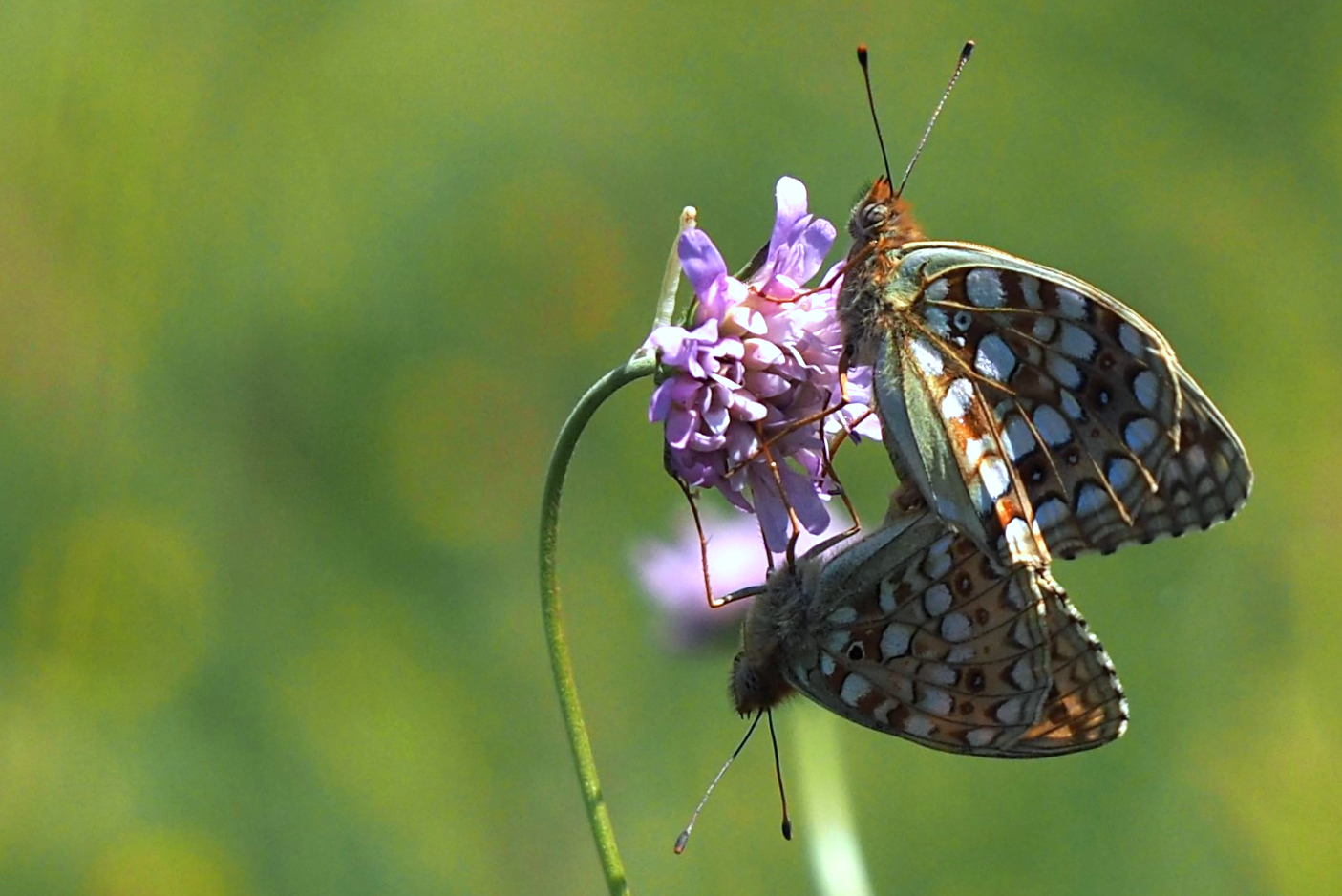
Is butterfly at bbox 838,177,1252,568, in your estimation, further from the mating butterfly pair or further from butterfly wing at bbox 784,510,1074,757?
butterfly wing at bbox 784,510,1074,757

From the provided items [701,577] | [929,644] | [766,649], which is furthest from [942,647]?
[701,577]

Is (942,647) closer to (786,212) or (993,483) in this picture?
(993,483)

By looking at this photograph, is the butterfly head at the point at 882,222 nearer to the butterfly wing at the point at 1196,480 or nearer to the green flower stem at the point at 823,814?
the butterfly wing at the point at 1196,480

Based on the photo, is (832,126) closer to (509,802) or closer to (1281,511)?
(1281,511)

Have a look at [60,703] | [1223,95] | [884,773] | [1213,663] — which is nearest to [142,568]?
[60,703]

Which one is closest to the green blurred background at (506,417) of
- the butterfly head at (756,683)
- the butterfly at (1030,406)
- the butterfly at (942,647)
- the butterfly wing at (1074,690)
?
the butterfly head at (756,683)

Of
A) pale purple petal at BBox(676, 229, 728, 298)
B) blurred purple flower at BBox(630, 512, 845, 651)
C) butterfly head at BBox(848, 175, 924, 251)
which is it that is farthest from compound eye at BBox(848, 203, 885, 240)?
blurred purple flower at BBox(630, 512, 845, 651)
